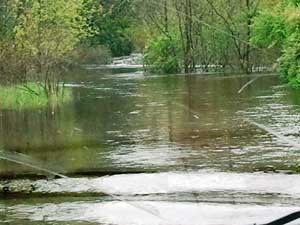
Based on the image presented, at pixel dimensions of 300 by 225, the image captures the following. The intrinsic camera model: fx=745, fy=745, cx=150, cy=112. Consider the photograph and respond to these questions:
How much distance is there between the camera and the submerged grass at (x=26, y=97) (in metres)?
27.9

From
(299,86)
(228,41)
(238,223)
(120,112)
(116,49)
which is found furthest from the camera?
(116,49)

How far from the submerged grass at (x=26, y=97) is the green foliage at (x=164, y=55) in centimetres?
1759

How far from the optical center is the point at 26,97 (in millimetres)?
28672

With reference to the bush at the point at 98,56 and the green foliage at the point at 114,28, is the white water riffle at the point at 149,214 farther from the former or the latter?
the bush at the point at 98,56

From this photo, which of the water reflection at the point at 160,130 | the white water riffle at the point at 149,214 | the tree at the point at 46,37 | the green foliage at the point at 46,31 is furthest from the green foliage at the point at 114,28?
the white water riffle at the point at 149,214

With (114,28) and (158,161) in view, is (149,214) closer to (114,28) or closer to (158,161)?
(158,161)

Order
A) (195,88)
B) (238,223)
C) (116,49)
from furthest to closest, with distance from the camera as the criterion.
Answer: (116,49), (195,88), (238,223)

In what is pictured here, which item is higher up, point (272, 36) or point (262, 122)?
point (272, 36)

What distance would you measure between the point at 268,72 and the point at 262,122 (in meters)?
22.6

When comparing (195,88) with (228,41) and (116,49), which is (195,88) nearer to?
(228,41)

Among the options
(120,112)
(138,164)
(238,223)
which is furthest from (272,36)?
(238,223)

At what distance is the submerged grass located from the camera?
91.5 feet

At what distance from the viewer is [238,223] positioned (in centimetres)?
840

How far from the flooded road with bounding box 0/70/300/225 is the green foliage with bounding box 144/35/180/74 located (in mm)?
19823
